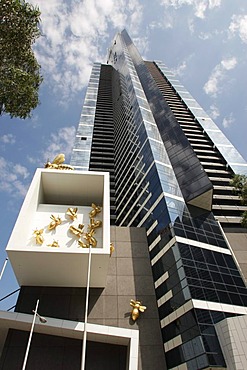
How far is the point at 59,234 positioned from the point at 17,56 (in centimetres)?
1304

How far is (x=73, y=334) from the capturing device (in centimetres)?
1770

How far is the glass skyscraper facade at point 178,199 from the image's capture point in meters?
19.2

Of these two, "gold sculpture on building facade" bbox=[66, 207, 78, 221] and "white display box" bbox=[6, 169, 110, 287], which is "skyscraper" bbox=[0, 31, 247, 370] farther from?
"gold sculpture on building facade" bbox=[66, 207, 78, 221]

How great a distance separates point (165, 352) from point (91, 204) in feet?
44.8

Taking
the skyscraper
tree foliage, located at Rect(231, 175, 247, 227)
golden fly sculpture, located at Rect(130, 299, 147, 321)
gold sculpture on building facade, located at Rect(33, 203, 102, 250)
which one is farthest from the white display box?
tree foliage, located at Rect(231, 175, 247, 227)

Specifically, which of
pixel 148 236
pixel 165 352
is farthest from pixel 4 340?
pixel 148 236

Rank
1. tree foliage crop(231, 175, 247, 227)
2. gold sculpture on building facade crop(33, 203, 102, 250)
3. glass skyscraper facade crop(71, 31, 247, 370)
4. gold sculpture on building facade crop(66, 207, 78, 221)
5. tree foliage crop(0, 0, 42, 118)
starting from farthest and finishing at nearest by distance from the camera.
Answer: gold sculpture on building facade crop(66, 207, 78, 221), gold sculpture on building facade crop(33, 203, 102, 250), glass skyscraper facade crop(71, 31, 247, 370), tree foliage crop(231, 175, 247, 227), tree foliage crop(0, 0, 42, 118)

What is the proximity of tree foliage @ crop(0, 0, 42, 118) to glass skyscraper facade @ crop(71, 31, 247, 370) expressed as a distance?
16.7 metres

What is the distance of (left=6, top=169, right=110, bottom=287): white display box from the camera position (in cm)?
1730

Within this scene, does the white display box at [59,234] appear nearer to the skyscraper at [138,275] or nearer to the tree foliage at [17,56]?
the skyscraper at [138,275]

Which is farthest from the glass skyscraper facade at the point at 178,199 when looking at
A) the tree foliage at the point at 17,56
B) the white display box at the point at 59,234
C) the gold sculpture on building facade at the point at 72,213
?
the tree foliage at the point at 17,56

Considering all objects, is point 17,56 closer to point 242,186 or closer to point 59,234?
point 59,234

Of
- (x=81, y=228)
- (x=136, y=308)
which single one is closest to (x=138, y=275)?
(x=136, y=308)

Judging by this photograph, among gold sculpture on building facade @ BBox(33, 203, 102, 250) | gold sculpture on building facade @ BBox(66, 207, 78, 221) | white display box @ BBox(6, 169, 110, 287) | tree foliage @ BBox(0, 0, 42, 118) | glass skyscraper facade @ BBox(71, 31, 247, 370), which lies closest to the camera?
tree foliage @ BBox(0, 0, 42, 118)
